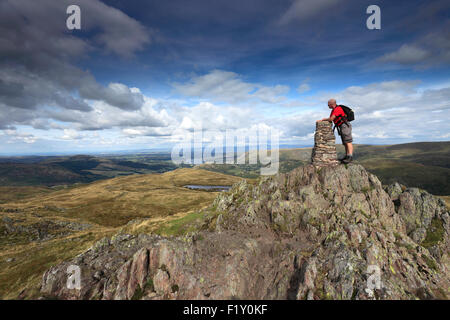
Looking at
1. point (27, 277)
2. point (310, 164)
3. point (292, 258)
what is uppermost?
point (310, 164)

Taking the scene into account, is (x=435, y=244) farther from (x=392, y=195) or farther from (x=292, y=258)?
(x=292, y=258)

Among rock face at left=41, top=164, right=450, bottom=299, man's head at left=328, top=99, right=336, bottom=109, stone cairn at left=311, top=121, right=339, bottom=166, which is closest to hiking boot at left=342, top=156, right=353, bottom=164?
rock face at left=41, top=164, right=450, bottom=299

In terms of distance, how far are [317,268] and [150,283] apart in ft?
61.0

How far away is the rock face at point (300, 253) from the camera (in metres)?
19.8

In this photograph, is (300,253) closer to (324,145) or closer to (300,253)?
(300,253)

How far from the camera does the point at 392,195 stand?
1332 inches

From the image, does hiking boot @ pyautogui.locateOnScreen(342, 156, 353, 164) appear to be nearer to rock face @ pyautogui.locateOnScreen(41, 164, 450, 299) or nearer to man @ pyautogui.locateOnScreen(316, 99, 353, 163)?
rock face @ pyautogui.locateOnScreen(41, 164, 450, 299)

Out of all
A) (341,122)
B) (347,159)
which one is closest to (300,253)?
(347,159)

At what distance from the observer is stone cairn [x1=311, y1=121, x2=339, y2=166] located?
29.1m

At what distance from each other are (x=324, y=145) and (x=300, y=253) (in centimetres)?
1698

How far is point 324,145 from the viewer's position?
29.7 m

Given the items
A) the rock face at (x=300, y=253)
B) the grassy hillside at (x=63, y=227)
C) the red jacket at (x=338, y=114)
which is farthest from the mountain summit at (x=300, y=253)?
the grassy hillside at (x=63, y=227)
